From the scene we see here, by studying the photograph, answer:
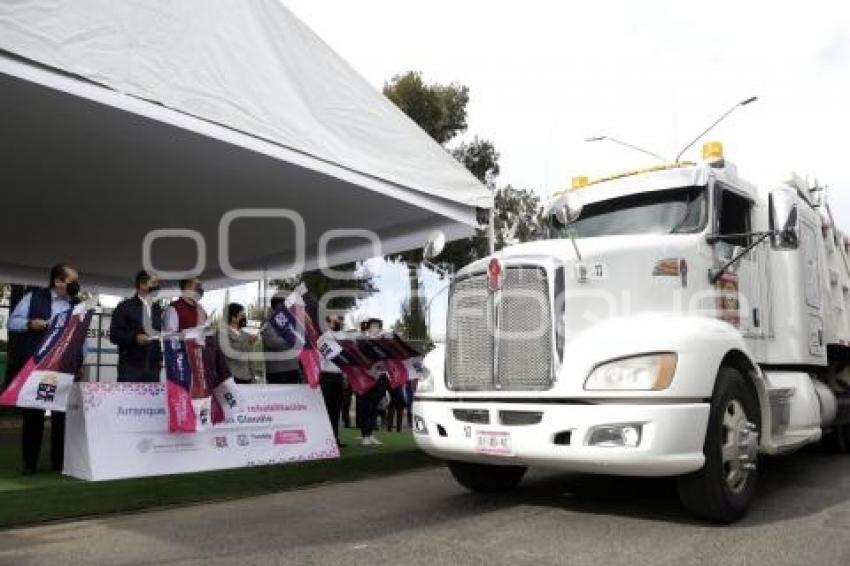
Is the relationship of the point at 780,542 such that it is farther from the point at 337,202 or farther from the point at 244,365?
the point at 244,365

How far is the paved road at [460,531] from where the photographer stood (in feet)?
14.3

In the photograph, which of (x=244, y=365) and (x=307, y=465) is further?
(x=244, y=365)

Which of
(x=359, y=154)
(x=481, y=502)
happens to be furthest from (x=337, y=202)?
(x=481, y=502)

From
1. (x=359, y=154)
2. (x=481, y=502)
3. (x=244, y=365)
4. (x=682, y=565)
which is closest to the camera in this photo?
(x=682, y=565)

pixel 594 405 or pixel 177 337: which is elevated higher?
pixel 177 337

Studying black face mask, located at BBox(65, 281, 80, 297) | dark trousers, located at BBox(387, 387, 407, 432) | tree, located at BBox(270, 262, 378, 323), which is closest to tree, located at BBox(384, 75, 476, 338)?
tree, located at BBox(270, 262, 378, 323)

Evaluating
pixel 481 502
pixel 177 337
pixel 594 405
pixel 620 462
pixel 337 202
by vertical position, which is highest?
pixel 337 202

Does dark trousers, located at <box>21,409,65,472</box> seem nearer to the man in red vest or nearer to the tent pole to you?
the man in red vest

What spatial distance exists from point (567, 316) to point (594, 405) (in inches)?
27.5

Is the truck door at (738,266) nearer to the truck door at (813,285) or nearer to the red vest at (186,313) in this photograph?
the truck door at (813,285)

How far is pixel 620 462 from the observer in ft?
15.5

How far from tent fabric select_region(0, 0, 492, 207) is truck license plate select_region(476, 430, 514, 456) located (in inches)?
120

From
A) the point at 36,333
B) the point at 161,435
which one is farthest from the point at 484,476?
the point at 36,333

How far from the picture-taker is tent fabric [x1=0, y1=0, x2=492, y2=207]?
519cm
